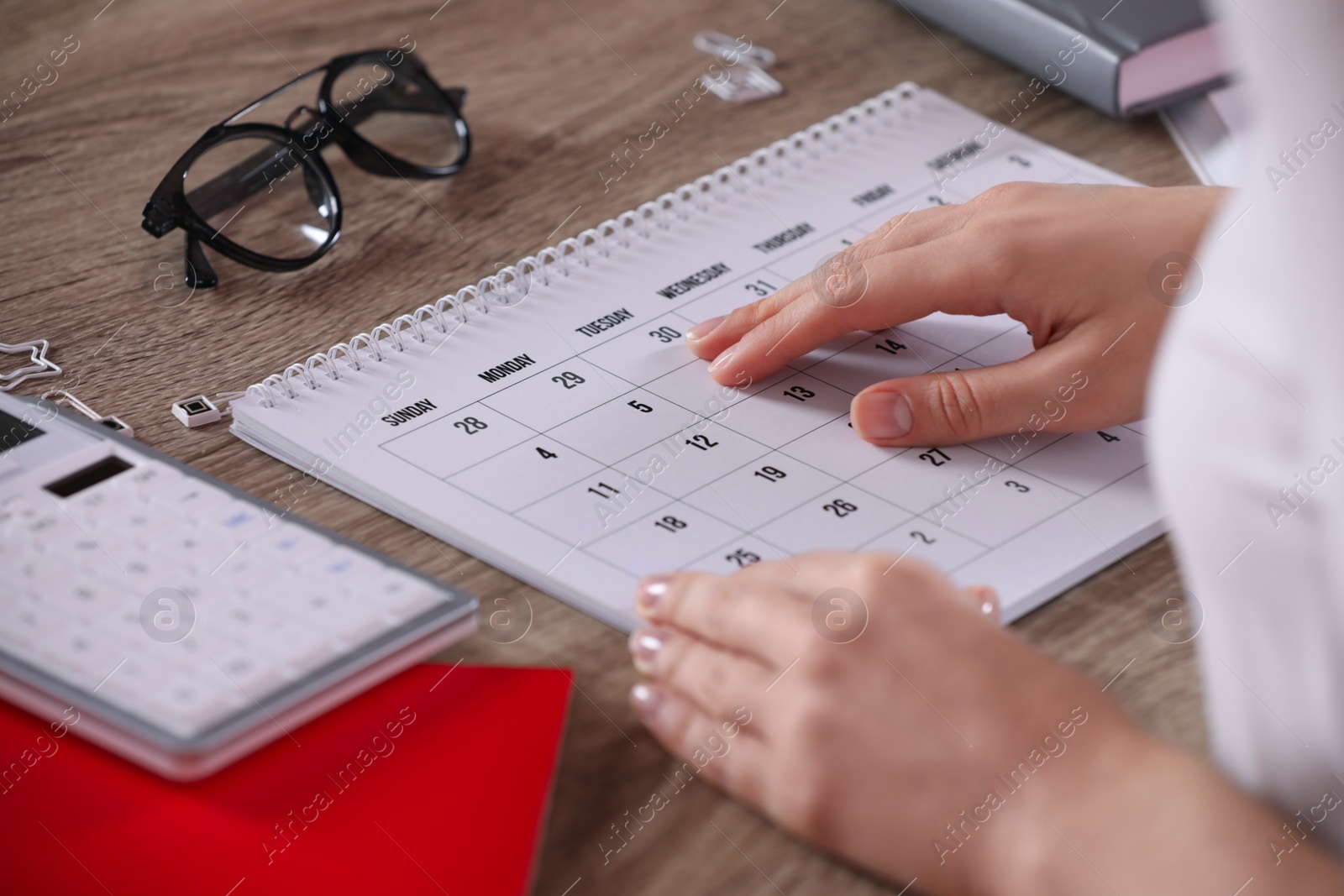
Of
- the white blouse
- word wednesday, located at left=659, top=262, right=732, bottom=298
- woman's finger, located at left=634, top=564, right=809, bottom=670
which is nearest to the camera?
the white blouse

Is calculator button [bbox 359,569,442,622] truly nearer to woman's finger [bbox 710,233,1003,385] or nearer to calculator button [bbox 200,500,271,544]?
calculator button [bbox 200,500,271,544]

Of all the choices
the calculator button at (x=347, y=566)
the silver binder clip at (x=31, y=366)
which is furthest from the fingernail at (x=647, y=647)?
the silver binder clip at (x=31, y=366)

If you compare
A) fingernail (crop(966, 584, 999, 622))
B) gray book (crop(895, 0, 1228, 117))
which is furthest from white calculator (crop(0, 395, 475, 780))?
gray book (crop(895, 0, 1228, 117))

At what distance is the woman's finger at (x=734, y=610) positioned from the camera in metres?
0.55

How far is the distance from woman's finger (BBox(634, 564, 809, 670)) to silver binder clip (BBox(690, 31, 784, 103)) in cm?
64

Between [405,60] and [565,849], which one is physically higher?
[405,60]

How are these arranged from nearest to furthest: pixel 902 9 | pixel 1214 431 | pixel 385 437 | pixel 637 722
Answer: pixel 1214 431
pixel 637 722
pixel 385 437
pixel 902 9

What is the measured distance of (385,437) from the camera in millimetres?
735

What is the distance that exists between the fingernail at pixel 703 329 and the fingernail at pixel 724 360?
0.08ft

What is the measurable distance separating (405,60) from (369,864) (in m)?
0.73

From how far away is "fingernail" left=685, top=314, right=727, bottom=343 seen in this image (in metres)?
0.81

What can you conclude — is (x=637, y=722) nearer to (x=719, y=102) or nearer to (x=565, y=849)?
(x=565, y=849)

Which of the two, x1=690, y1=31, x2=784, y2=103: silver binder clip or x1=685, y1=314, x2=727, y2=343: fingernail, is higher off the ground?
x1=690, y1=31, x2=784, y2=103: silver binder clip

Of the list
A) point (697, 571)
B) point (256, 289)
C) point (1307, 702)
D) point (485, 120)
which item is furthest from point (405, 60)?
point (1307, 702)
